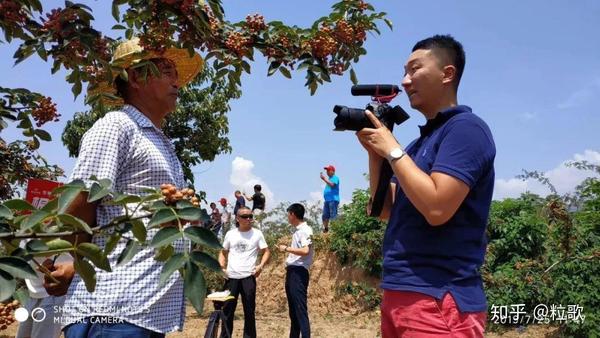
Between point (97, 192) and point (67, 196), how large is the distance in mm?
58

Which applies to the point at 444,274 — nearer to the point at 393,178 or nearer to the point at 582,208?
the point at 393,178

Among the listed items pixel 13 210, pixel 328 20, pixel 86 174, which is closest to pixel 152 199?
pixel 13 210

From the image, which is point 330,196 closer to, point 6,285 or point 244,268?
point 244,268

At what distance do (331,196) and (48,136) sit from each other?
28.5 ft

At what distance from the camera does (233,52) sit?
2236 mm

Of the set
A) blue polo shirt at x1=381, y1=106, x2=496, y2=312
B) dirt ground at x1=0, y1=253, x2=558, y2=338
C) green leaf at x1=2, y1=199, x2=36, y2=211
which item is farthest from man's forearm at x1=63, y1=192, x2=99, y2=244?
dirt ground at x1=0, y1=253, x2=558, y2=338

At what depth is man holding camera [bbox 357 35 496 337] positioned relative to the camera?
1508mm

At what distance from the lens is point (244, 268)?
6121mm

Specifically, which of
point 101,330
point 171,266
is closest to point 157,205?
point 171,266

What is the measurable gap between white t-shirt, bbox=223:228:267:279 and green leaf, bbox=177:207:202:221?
5.20 metres

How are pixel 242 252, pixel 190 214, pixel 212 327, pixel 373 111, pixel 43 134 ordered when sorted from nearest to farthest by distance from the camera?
pixel 190 214
pixel 373 111
pixel 43 134
pixel 212 327
pixel 242 252

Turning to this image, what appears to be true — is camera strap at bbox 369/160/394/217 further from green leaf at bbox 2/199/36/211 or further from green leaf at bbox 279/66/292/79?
green leaf at bbox 2/199/36/211

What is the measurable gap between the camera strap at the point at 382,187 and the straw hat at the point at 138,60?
86cm

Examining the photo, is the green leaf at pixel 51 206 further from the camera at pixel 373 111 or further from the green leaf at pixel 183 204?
the camera at pixel 373 111
